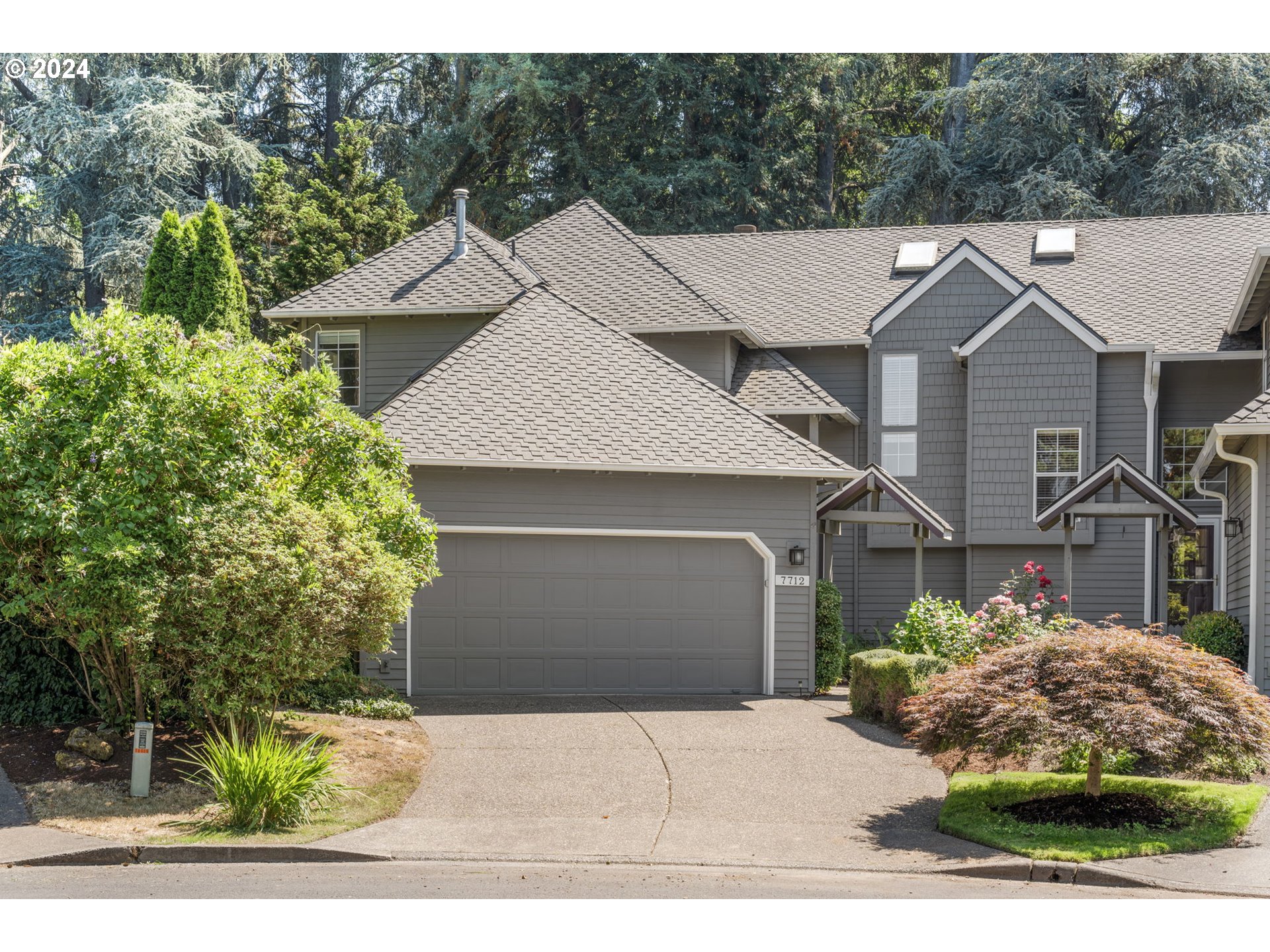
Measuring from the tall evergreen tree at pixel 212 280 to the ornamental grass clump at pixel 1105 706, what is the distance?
1643 cm

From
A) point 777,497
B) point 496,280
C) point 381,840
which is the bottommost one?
point 381,840

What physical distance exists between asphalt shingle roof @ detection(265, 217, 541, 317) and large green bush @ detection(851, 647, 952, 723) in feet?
26.8

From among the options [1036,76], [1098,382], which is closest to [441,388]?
[1098,382]

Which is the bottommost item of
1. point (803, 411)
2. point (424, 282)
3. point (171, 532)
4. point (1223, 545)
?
point (1223, 545)

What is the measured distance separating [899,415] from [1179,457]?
14.6ft

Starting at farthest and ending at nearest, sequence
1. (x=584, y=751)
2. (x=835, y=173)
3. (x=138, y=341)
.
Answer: (x=835, y=173)
(x=584, y=751)
(x=138, y=341)

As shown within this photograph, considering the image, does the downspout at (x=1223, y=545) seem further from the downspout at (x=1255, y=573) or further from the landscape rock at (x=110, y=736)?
the landscape rock at (x=110, y=736)

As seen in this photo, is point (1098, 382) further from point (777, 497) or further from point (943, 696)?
point (943, 696)

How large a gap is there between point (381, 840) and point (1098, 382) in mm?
14838

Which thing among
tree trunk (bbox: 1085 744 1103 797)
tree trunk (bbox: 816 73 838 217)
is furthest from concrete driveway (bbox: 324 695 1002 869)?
tree trunk (bbox: 816 73 838 217)

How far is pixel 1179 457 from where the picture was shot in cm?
2033

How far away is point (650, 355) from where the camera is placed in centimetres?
1811

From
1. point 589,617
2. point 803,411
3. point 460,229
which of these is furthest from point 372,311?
point 803,411

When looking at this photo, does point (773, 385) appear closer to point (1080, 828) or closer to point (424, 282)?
point (424, 282)
